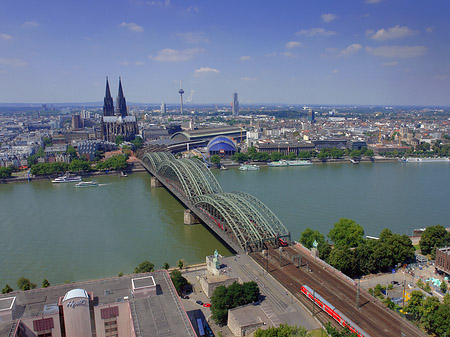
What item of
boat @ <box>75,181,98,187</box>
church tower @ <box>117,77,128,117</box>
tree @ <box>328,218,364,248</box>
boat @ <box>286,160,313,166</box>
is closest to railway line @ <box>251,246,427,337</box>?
tree @ <box>328,218,364,248</box>

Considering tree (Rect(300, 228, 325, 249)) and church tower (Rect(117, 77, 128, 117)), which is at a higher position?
church tower (Rect(117, 77, 128, 117))

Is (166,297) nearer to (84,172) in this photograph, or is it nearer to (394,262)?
(394,262)

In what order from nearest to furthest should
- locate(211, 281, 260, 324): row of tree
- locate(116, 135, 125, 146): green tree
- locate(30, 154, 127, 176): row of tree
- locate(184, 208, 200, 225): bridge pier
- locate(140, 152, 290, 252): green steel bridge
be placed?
1. locate(211, 281, 260, 324): row of tree
2. locate(140, 152, 290, 252): green steel bridge
3. locate(184, 208, 200, 225): bridge pier
4. locate(30, 154, 127, 176): row of tree
5. locate(116, 135, 125, 146): green tree

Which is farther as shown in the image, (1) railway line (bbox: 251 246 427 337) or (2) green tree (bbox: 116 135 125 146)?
(2) green tree (bbox: 116 135 125 146)

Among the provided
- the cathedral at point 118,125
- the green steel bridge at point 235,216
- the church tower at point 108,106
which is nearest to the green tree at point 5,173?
the green steel bridge at point 235,216

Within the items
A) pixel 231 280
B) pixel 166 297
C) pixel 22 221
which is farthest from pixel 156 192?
pixel 166 297

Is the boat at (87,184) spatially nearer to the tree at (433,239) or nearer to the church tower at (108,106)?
the tree at (433,239)

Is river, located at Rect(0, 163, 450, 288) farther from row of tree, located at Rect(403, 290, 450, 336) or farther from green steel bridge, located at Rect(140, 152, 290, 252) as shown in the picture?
row of tree, located at Rect(403, 290, 450, 336)
